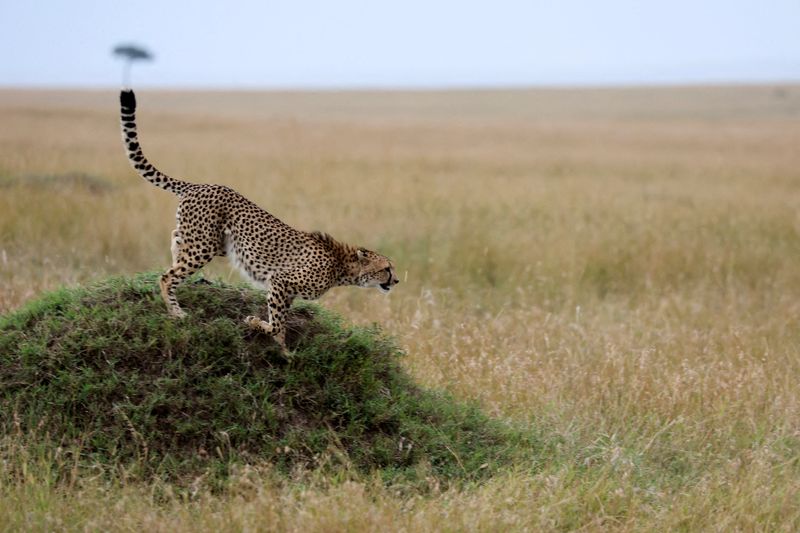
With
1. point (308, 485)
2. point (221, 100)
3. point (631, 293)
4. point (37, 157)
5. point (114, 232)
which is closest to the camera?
point (308, 485)

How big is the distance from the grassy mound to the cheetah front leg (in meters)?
0.23

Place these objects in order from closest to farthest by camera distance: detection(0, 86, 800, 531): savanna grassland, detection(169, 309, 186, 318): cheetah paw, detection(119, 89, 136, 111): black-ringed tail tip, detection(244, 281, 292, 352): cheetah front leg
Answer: detection(0, 86, 800, 531): savanna grassland, detection(119, 89, 136, 111): black-ringed tail tip, detection(244, 281, 292, 352): cheetah front leg, detection(169, 309, 186, 318): cheetah paw

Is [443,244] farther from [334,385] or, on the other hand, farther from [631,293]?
[334,385]

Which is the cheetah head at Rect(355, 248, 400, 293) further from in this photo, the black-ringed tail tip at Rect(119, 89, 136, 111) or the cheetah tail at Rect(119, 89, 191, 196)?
the black-ringed tail tip at Rect(119, 89, 136, 111)

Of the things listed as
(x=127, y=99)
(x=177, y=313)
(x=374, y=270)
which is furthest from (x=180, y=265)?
(x=374, y=270)

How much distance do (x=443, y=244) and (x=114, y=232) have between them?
12.4 ft

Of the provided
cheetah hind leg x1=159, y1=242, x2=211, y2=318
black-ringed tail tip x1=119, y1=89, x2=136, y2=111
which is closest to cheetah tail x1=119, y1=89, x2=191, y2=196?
black-ringed tail tip x1=119, y1=89, x2=136, y2=111

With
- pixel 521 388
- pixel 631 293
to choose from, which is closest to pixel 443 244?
pixel 631 293

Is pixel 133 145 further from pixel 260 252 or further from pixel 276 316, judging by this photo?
pixel 276 316

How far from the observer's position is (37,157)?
56.4 ft

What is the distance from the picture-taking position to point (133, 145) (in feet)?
16.6

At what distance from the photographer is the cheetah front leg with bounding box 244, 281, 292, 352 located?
495cm

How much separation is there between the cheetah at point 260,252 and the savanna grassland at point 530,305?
35.8 inches

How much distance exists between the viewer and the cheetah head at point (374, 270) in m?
5.14
